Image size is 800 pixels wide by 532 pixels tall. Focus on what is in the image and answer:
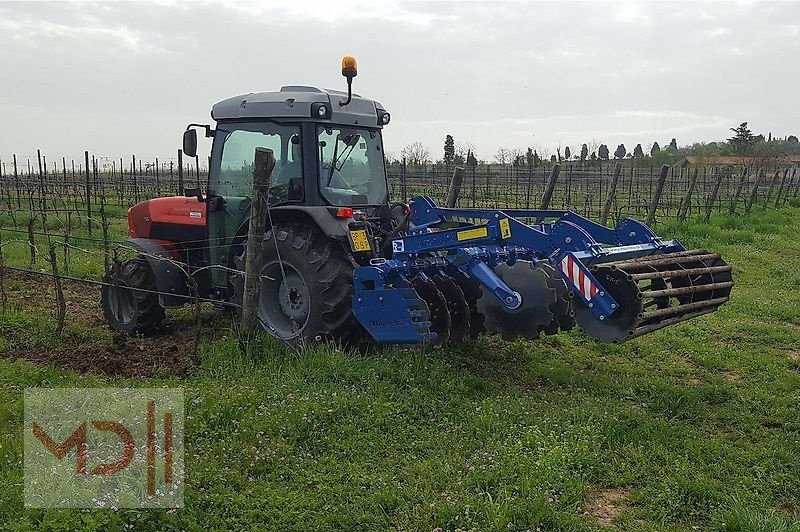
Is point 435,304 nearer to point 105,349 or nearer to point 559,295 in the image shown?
point 559,295

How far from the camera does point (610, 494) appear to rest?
3971 millimetres

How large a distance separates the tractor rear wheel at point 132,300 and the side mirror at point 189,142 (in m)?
1.40

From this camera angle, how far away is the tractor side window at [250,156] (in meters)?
6.16

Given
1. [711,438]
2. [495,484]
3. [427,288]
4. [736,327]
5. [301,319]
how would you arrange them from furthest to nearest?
[736,327] < [301,319] < [427,288] < [711,438] < [495,484]

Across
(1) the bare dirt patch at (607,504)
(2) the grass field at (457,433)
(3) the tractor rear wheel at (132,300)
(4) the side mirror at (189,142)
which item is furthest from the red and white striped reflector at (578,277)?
(3) the tractor rear wheel at (132,300)

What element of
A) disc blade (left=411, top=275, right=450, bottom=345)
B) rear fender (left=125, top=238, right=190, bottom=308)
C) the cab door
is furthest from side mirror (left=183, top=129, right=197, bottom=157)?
disc blade (left=411, top=275, right=450, bottom=345)

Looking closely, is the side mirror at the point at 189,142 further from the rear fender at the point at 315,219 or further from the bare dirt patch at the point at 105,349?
the bare dirt patch at the point at 105,349

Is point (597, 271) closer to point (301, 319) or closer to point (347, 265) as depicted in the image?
point (347, 265)

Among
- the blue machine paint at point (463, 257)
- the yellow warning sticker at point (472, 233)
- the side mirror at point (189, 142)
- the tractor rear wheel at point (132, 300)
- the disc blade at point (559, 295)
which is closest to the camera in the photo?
the disc blade at point (559, 295)

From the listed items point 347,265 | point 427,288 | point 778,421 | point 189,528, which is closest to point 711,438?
point 778,421

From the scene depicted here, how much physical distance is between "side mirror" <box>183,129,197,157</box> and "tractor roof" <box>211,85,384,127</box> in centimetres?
29

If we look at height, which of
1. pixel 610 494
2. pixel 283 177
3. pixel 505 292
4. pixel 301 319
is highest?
pixel 283 177

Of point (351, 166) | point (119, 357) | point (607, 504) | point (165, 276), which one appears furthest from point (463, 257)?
point (165, 276)

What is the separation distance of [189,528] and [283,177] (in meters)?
3.49
